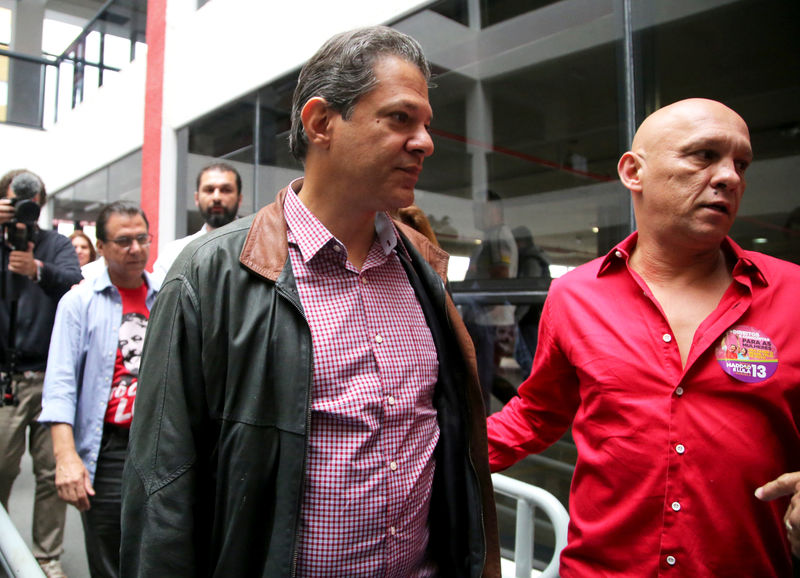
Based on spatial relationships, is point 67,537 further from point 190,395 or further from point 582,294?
point 582,294

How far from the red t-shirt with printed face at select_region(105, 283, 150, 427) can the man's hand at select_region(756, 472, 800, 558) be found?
2226mm

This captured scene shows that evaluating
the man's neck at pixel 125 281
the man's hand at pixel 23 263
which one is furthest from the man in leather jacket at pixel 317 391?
the man's hand at pixel 23 263

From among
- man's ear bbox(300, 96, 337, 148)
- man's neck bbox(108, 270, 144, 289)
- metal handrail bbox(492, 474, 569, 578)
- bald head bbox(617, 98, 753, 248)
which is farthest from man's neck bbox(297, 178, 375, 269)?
man's neck bbox(108, 270, 144, 289)

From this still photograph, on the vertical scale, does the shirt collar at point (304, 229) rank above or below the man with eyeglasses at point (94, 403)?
above

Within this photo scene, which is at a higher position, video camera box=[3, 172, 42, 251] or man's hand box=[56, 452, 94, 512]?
video camera box=[3, 172, 42, 251]

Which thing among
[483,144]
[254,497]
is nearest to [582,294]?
[254,497]

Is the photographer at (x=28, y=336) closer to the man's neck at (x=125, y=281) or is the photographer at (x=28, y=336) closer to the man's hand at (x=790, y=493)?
the man's neck at (x=125, y=281)

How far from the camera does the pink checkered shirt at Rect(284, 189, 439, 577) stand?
1.33m

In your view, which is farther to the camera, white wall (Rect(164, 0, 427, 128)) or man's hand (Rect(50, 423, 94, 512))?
white wall (Rect(164, 0, 427, 128))

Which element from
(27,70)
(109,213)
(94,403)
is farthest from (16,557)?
(27,70)

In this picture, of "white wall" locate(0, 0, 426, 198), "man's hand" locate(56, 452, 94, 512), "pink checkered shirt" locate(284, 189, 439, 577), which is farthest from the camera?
"white wall" locate(0, 0, 426, 198)

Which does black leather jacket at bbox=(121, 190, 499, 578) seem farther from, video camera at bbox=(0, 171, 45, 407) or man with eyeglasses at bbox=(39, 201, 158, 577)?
video camera at bbox=(0, 171, 45, 407)

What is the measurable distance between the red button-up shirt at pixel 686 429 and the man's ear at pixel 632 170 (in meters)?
0.22

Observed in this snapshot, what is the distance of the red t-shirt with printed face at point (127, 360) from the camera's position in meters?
2.57
